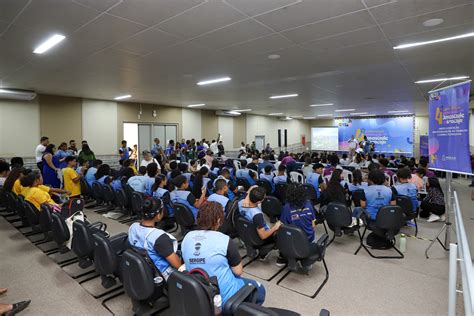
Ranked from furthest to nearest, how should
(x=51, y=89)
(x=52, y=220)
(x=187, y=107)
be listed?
(x=187, y=107), (x=51, y=89), (x=52, y=220)

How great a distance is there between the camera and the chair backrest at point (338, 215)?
11.6 ft

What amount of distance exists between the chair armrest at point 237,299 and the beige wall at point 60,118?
9980 mm

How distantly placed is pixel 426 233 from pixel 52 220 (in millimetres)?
5633

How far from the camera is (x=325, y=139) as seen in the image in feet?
56.5

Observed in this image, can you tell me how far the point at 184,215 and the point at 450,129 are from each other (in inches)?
137

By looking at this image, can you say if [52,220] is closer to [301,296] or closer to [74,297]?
[74,297]

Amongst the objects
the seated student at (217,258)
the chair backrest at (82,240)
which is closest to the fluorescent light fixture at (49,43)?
the chair backrest at (82,240)

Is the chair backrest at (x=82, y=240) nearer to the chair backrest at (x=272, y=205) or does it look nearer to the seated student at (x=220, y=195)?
the seated student at (x=220, y=195)

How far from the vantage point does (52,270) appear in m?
3.25

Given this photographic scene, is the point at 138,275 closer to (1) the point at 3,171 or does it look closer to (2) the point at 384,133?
(1) the point at 3,171

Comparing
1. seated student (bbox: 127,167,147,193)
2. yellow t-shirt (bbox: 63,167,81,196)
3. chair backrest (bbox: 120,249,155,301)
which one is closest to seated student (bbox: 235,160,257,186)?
seated student (bbox: 127,167,147,193)

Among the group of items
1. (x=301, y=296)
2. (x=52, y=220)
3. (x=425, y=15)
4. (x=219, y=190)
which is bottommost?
(x=301, y=296)

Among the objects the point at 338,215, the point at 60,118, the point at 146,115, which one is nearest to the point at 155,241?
the point at 338,215

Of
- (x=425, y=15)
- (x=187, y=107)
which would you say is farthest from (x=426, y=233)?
(x=187, y=107)
